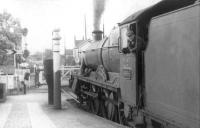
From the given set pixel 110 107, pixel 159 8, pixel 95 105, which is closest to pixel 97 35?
pixel 95 105

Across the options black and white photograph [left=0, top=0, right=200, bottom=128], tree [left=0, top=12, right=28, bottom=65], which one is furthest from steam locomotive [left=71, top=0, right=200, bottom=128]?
tree [left=0, top=12, right=28, bottom=65]

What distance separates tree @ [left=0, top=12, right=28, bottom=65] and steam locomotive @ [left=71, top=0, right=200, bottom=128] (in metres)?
26.6

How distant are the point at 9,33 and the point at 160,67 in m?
33.1

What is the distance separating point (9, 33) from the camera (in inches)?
1471

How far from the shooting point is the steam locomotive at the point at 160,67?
516cm

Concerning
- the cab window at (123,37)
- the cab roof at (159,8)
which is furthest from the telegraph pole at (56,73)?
the cab roof at (159,8)

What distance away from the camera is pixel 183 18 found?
536 cm

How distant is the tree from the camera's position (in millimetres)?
35594

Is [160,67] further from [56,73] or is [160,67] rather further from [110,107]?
[56,73]

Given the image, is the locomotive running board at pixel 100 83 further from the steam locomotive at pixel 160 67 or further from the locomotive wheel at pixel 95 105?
the locomotive wheel at pixel 95 105

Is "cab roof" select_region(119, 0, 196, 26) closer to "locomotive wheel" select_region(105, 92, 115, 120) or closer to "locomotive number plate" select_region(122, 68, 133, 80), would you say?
"locomotive number plate" select_region(122, 68, 133, 80)

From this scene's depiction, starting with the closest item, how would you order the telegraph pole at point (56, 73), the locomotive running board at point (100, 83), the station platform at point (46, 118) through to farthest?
the station platform at point (46, 118)
the locomotive running board at point (100, 83)
the telegraph pole at point (56, 73)

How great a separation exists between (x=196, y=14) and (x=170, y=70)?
124cm

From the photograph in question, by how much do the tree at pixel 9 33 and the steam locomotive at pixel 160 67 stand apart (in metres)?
26.6
